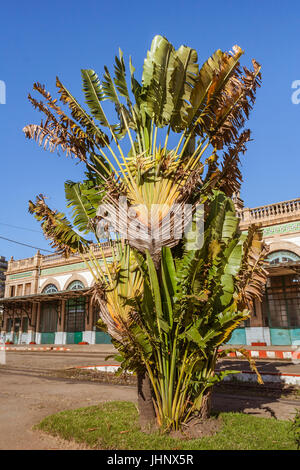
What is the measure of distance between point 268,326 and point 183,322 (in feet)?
53.2

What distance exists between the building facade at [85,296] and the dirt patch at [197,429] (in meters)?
7.99

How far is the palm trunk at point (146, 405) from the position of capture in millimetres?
4801

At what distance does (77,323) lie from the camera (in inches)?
1118

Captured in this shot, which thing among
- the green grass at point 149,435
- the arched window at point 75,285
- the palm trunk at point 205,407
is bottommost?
the green grass at point 149,435

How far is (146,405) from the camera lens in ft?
16.0

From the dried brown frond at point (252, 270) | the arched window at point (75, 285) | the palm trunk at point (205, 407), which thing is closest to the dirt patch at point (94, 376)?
the palm trunk at point (205, 407)

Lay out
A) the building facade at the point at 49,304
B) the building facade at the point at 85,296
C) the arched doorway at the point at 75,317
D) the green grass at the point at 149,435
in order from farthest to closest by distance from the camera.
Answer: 1. the arched doorway at the point at 75,317
2. the building facade at the point at 49,304
3. the building facade at the point at 85,296
4. the green grass at the point at 149,435

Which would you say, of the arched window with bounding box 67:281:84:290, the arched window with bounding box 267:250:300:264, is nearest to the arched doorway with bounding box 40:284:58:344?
the arched window with bounding box 67:281:84:290

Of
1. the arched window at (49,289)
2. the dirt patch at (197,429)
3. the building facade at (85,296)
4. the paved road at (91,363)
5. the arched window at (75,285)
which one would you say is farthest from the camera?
the arched window at (49,289)

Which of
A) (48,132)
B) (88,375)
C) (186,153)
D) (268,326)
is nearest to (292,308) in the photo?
(268,326)

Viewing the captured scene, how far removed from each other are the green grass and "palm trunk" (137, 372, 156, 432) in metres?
0.16

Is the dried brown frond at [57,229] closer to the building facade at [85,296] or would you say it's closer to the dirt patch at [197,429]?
the dirt patch at [197,429]

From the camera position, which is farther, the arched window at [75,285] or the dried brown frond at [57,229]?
the arched window at [75,285]

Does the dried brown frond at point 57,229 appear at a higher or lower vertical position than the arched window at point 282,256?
lower
